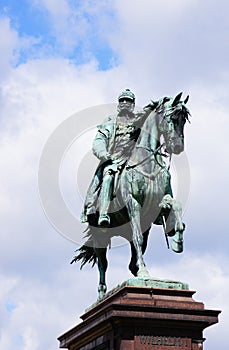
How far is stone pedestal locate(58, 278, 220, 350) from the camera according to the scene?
636 inches

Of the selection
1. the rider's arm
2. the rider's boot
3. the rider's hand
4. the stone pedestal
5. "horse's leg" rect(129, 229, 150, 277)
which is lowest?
the stone pedestal

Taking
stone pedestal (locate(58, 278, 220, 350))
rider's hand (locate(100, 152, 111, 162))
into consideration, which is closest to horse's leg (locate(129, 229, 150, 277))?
rider's hand (locate(100, 152, 111, 162))

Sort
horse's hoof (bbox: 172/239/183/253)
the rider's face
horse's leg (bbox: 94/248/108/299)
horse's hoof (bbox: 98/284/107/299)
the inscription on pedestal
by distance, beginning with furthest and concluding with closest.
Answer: the rider's face < horse's leg (bbox: 94/248/108/299) < horse's hoof (bbox: 98/284/107/299) < horse's hoof (bbox: 172/239/183/253) < the inscription on pedestal

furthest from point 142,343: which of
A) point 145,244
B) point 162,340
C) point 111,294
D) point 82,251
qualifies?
point 82,251

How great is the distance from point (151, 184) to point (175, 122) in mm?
1362

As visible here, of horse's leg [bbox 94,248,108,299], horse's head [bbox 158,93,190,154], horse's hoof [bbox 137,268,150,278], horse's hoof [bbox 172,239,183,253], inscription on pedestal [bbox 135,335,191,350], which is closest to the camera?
inscription on pedestal [bbox 135,335,191,350]

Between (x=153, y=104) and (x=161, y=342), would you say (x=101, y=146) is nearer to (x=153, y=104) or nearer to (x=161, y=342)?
(x=153, y=104)

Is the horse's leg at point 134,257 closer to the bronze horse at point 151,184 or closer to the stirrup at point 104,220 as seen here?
the bronze horse at point 151,184

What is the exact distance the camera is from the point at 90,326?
17.7 meters

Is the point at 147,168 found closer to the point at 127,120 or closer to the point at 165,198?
the point at 165,198

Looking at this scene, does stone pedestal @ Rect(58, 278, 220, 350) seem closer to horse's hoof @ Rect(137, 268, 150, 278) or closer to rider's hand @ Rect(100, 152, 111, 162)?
horse's hoof @ Rect(137, 268, 150, 278)

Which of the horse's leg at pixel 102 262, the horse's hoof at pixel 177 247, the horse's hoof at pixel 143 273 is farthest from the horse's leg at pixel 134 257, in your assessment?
the horse's hoof at pixel 143 273

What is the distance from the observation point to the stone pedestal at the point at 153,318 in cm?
1616

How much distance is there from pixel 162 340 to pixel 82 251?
486cm
